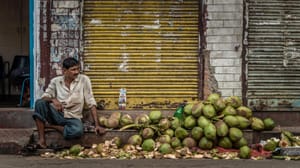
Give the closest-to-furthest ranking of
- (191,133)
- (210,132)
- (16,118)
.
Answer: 1. (210,132)
2. (191,133)
3. (16,118)

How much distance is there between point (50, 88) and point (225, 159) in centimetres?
280

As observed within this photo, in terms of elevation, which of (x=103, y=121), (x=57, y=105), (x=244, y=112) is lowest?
(x=103, y=121)

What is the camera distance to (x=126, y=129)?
7.17 meters

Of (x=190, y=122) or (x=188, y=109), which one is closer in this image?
(x=190, y=122)

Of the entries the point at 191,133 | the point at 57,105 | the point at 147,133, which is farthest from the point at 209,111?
the point at 57,105

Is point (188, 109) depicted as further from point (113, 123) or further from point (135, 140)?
point (113, 123)

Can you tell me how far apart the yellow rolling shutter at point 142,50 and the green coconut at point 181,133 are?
1203 mm

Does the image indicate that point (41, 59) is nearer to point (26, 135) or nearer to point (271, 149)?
point (26, 135)

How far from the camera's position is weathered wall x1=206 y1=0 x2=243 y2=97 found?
25.8 ft

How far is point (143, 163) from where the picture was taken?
248 inches

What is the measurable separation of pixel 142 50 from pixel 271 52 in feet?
A: 7.22

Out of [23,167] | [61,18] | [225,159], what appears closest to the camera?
[23,167]

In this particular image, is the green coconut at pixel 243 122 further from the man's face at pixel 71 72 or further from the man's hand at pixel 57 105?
the man's hand at pixel 57 105

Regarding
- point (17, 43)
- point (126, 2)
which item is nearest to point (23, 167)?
point (126, 2)
